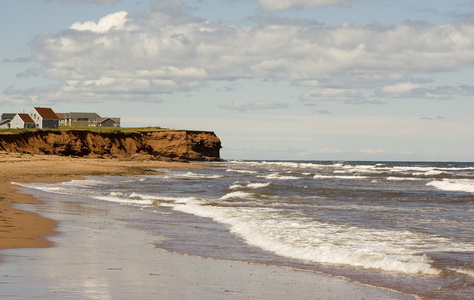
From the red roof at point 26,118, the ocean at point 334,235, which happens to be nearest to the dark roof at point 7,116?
the red roof at point 26,118

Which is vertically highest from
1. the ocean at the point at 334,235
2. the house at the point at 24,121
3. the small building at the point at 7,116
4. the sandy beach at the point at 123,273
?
the small building at the point at 7,116

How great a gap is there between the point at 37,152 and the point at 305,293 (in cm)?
8627

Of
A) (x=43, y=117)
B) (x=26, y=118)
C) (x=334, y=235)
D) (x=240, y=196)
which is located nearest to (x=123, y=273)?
(x=334, y=235)

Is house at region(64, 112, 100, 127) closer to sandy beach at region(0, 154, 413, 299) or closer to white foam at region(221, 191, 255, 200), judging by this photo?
white foam at region(221, 191, 255, 200)

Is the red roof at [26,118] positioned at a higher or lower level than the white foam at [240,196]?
higher

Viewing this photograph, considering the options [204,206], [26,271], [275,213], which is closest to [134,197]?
[204,206]

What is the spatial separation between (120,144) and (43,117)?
68.4 ft

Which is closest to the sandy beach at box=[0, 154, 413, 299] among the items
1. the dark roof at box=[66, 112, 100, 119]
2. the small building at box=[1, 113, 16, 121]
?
the small building at box=[1, 113, 16, 121]

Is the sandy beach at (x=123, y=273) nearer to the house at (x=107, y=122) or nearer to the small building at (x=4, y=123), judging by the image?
the small building at (x=4, y=123)

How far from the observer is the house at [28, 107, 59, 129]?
119000 millimetres

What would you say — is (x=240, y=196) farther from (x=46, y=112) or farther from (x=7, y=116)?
(x=7, y=116)

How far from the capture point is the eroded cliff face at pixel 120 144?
9062 centimetres

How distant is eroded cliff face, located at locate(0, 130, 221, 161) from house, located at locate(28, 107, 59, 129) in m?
18.6

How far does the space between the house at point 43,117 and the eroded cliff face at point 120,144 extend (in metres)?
18.6
